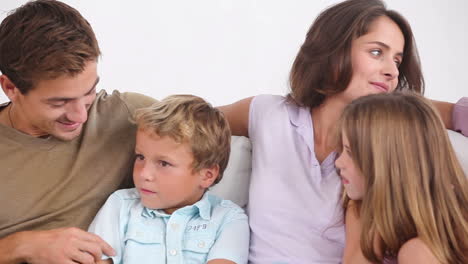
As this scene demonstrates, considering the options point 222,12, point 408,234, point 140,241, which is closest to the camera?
point 408,234

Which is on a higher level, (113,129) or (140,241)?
(113,129)

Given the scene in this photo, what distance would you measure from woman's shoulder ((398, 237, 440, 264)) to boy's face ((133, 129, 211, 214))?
0.60m

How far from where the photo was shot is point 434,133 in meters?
1.46

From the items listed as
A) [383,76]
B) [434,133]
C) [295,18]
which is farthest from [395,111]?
[295,18]

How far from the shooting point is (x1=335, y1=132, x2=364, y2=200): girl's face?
1513 millimetres

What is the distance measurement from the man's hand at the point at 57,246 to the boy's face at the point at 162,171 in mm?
190

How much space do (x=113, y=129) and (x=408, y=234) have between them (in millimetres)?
888

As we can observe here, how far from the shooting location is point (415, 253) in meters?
1.37

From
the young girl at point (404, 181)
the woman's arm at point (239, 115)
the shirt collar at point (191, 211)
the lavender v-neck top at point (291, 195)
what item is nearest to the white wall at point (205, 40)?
the woman's arm at point (239, 115)

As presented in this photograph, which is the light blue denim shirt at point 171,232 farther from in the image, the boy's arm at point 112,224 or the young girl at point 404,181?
the young girl at point 404,181

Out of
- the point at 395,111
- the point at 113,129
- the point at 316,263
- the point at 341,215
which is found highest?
the point at 395,111

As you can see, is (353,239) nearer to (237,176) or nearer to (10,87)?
(237,176)

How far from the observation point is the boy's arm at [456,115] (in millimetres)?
1847

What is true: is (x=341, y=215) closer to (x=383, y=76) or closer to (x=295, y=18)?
(x=383, y=76)
